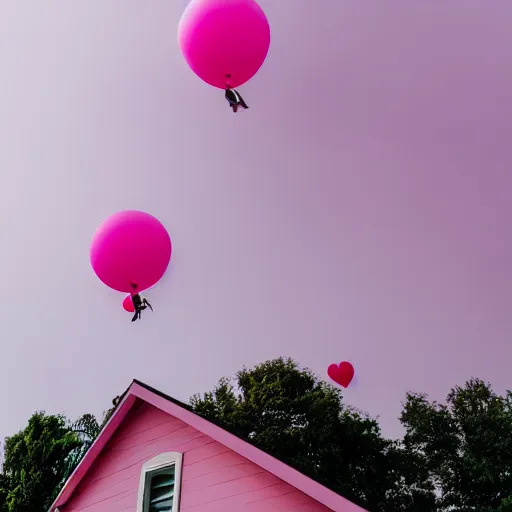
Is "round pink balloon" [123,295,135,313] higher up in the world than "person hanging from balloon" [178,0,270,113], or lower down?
lower down

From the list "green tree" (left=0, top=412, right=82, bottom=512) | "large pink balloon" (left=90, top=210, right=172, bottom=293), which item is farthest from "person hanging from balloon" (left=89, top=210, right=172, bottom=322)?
"green tree" (left=0, top=412, right=82, bottom=512)

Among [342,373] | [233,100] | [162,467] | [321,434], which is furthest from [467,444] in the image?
[233,100]

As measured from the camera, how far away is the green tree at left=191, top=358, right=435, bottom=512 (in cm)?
2609

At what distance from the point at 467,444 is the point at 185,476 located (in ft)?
88.9

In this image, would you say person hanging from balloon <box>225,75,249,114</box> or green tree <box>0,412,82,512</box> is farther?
green tree <box>0,412,82,512</box>

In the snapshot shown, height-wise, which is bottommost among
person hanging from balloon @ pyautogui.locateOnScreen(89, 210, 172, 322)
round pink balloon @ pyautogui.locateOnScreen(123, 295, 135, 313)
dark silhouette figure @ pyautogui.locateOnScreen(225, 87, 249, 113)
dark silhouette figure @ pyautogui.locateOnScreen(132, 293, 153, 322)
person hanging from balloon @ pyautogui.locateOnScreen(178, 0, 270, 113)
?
dark silhouette figure @ pyautogui.locateOnScreen(132, 293, 153, 322)

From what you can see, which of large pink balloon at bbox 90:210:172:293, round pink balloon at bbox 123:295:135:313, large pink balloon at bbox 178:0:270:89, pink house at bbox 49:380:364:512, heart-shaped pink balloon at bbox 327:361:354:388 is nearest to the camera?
large pink balloon at bbox 178:0:270:89

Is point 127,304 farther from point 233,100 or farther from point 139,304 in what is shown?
point 233,100

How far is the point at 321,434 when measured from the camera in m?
26.6

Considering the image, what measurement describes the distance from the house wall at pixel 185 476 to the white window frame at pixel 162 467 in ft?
0.26

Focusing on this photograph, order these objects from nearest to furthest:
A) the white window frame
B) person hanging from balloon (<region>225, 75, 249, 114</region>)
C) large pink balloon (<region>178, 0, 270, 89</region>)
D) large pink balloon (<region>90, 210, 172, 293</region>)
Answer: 1. large pink balloon (<region>178, 0, 270, 89</region>)
2. person hanging from balloon (<region>225, 75, 249, 114</region>)
3. large pink balloon (<region>90, 210, 172, 293</region>)
4. the white window frame

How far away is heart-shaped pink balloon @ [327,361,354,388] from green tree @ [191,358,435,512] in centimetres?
1448

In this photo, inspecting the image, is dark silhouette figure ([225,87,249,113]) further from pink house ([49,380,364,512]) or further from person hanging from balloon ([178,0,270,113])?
pink house ([49,380,364,512])

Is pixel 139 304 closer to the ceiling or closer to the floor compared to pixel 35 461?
closer to the floor
